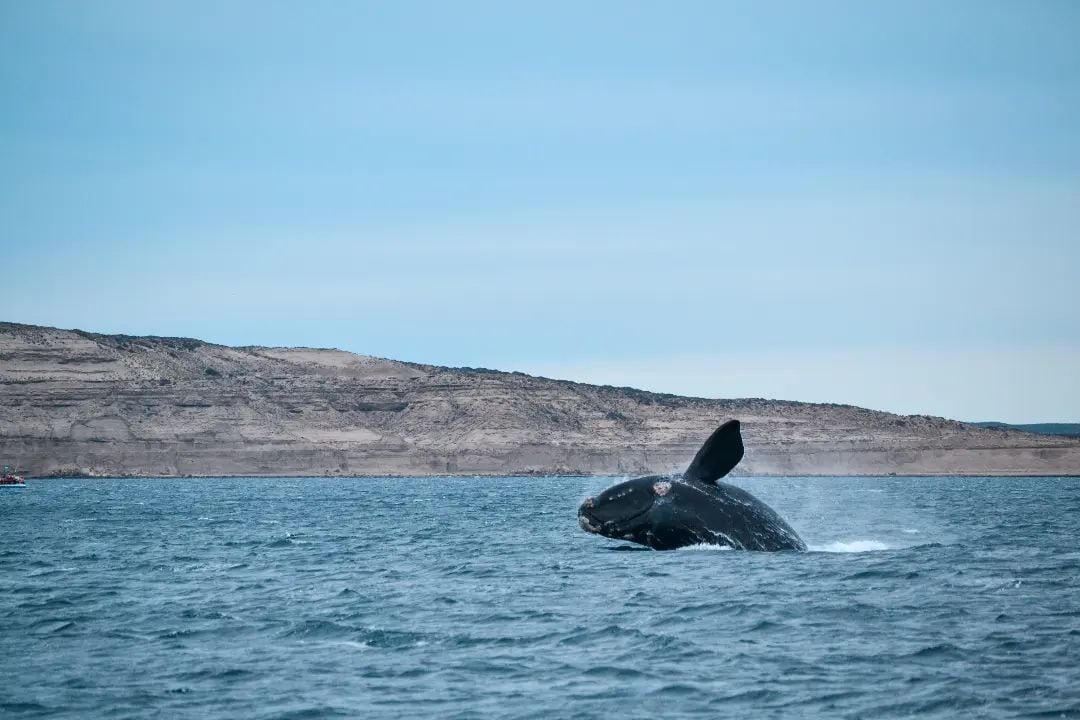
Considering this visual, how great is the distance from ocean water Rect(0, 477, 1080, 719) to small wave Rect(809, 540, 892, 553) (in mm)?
176

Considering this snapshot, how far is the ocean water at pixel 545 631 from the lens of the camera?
45.6ft

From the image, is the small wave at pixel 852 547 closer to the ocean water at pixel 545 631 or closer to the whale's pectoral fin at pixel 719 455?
the ocean water at pixel 545 631

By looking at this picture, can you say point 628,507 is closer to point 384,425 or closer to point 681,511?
point 681,511

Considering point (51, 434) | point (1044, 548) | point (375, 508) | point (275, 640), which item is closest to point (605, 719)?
point (275, 640)

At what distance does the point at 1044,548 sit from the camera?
103 ft

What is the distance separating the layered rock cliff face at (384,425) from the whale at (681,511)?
10835 cm

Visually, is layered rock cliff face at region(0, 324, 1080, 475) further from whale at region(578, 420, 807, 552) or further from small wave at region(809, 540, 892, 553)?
whale at region(578, 420, 807, 552)

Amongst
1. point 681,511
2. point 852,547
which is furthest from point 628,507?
point 852,547

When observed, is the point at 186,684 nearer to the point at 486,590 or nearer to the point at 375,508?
the point at 486,590

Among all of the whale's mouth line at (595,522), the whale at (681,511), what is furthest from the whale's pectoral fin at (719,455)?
the whale's mouth line at (595,522)

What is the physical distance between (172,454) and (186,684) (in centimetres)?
11671

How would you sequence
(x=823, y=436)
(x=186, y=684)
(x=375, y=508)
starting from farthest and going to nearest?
(x=823, y=436) < (x=375, y=508) < (x=186, y=684)

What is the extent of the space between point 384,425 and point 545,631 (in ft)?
405

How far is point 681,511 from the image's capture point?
23.4 metres
